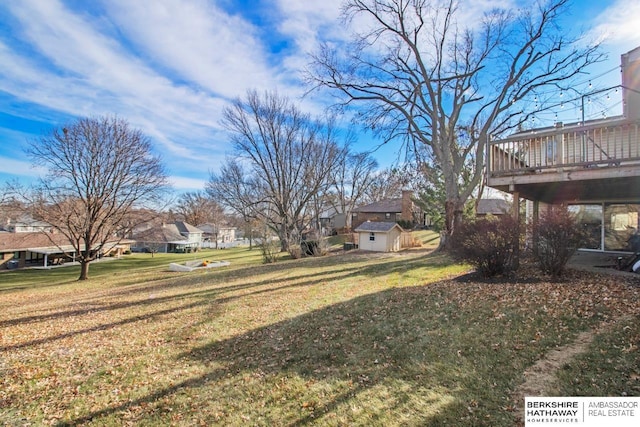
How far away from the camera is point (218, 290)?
419 inches

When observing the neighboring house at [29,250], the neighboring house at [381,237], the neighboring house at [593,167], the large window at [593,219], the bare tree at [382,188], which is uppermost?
the bare tree at [382,188]

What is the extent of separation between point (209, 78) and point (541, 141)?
1331 centimetres

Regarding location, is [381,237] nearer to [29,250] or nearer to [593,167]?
[593,167]

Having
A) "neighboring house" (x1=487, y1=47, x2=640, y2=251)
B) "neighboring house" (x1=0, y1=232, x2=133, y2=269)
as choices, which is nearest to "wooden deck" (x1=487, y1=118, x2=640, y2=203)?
"neighboring house" (x1=487, y1=47, x2=640, y2=251)

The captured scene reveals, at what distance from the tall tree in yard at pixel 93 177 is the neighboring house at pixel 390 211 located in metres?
24.2

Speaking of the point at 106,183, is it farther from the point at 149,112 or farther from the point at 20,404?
the point at 20,404

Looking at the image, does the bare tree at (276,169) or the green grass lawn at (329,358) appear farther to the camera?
the bare tree at (276,169)

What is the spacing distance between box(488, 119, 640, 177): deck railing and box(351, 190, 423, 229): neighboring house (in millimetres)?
28413

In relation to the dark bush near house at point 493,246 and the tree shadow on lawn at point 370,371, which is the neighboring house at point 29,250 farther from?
the dark bush near house at point 493,246

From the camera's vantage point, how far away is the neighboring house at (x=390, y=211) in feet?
123

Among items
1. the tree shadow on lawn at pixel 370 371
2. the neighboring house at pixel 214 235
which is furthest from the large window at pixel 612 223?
the neighboring house at pixel 214 235

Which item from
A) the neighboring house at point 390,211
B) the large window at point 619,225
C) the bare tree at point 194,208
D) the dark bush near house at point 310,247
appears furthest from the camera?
the bare tree at point 194,208

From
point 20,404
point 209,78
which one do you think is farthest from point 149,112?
point 20,404

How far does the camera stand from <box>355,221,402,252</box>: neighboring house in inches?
828
